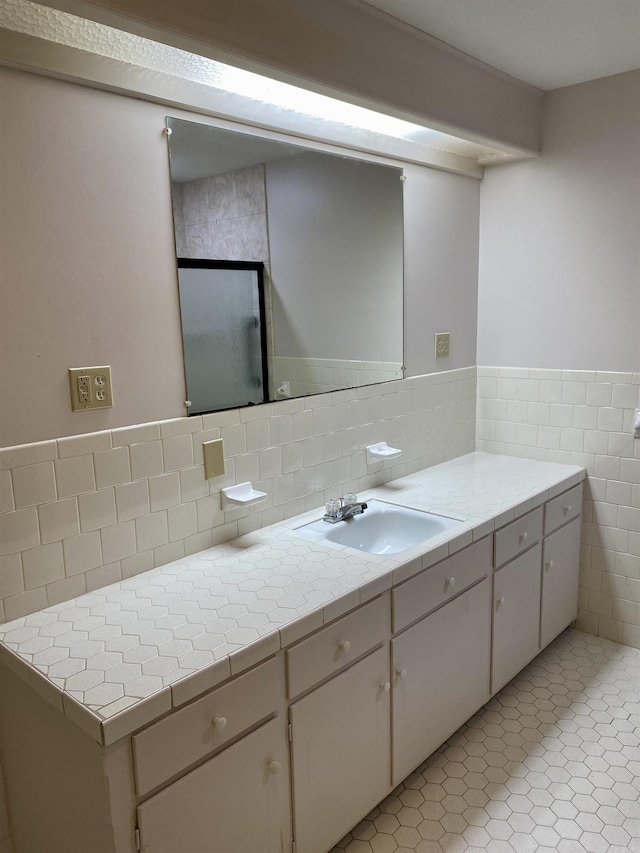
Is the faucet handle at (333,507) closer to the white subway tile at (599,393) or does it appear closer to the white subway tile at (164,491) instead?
the white subway tile at (164,491)

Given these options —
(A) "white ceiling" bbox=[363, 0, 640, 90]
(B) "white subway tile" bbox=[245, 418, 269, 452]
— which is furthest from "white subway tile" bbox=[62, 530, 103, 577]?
(A) "white ceiling" bbox=[363, 0, 640, 90]

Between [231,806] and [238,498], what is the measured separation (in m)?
0.88

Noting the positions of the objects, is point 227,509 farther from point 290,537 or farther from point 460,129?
point 460,129

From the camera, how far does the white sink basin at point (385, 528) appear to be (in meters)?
2.33

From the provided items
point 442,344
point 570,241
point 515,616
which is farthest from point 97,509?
point 570,241

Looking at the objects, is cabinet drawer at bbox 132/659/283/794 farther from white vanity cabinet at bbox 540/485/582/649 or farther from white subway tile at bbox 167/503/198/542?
white vanity cabinet at bbox 540/485/582/649

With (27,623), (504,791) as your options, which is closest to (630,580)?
(504,791)

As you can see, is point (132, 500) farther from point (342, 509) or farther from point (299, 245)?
point (299, 245)

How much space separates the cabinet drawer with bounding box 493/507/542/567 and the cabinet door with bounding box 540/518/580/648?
142mm

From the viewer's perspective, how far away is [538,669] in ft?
9.42

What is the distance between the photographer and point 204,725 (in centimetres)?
143

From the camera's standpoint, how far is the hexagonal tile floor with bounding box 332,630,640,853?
78.3 inches

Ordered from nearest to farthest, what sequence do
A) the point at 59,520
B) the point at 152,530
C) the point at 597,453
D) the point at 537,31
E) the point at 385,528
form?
the point at 59,520 → the point at 152,530 → the point at 537,31 → the point at 385,528 → the point at 597,453

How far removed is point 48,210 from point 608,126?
2.31 metres
